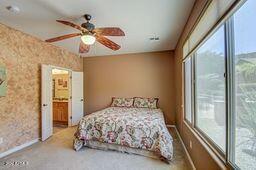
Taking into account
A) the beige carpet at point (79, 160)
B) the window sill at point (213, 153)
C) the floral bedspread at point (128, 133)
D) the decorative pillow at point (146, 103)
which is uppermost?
the decorative pillow at point (146, 103)

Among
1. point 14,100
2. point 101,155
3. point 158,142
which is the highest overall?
point 14,100

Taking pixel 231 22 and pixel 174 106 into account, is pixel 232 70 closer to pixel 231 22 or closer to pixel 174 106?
pixel 231 22

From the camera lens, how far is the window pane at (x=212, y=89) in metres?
1.56

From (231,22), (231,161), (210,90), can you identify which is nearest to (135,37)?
(210,90)

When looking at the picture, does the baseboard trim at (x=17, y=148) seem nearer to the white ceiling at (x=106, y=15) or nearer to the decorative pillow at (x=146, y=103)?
the white ceiling at (x=106, y=15)

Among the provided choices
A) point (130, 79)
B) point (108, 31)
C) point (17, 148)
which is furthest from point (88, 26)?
point (130, 79)

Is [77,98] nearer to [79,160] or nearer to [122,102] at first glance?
[122,102]

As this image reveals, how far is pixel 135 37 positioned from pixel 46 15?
1945mm

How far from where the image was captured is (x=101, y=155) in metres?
2.95

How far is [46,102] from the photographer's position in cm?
395

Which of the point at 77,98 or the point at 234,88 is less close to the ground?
the point at 234,88

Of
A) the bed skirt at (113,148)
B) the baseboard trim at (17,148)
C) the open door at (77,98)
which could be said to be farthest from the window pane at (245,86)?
the open door at (77,98)

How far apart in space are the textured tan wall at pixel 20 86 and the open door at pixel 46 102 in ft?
0.43

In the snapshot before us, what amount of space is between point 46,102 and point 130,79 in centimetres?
276
